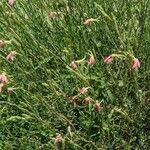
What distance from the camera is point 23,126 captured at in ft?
6.91

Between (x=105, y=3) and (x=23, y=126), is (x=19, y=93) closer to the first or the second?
(x=23, y=126)

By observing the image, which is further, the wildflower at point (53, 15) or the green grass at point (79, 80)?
the wildflower at point (53, 15)

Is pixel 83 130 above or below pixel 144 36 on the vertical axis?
below

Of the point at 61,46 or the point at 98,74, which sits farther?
the point at 61,46

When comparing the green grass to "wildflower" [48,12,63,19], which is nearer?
the green grass

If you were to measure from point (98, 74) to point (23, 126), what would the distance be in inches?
19.4

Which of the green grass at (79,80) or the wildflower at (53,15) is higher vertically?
the wildflower at (53,15)

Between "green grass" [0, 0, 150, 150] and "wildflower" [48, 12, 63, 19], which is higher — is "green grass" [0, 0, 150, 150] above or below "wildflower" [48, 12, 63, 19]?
below

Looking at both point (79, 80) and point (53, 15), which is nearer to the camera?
point (79, 80)

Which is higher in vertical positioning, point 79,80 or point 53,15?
point 53,15

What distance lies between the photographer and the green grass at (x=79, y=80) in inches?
71.3

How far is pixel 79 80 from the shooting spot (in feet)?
5.91

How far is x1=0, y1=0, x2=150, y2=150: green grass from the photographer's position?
1.81m

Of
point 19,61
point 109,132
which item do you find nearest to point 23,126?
point 19,61
